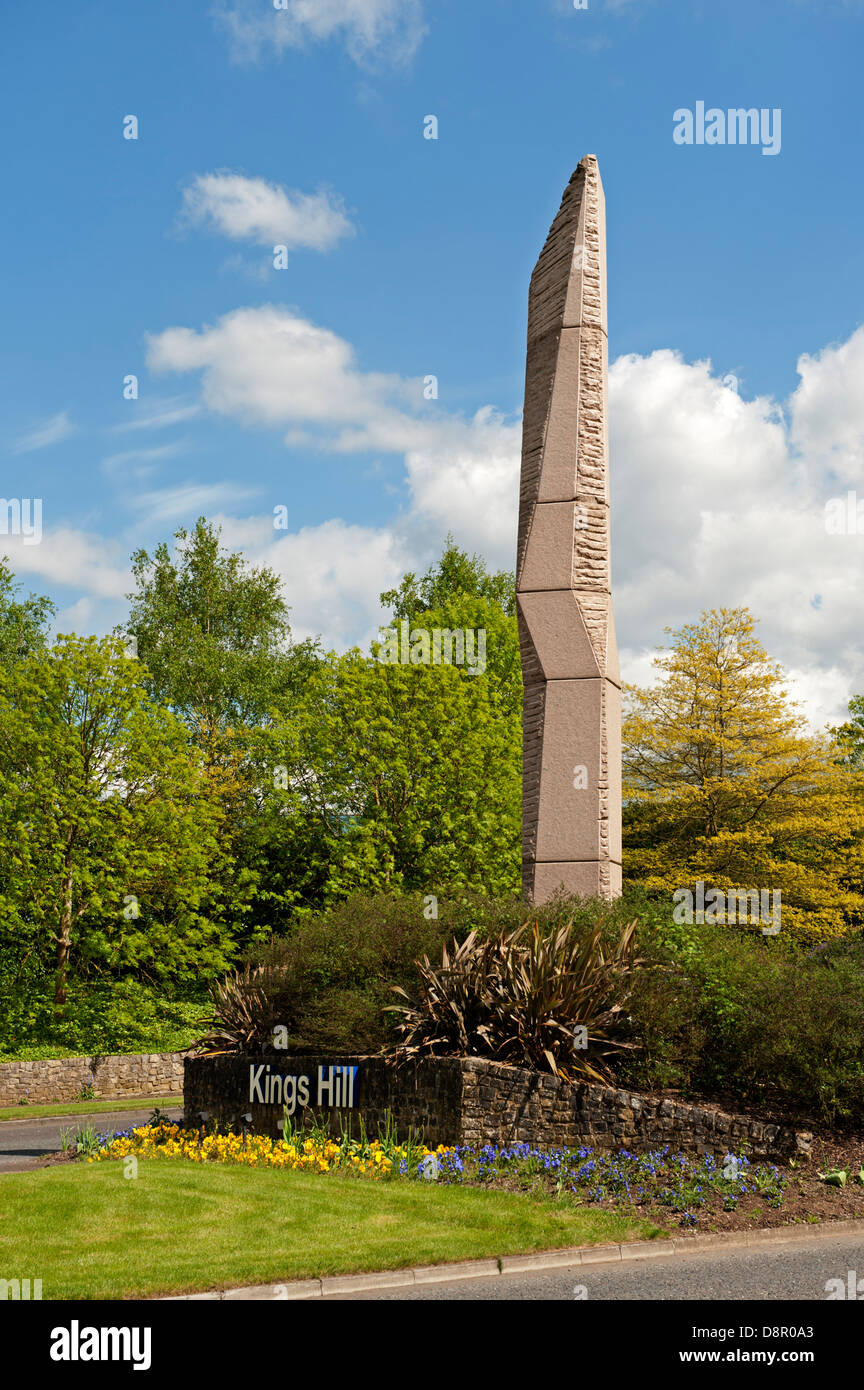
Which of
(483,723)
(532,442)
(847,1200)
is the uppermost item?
(532,442)

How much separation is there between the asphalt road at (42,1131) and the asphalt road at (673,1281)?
758cm

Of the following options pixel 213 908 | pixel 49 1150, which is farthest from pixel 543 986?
pixel 213 908

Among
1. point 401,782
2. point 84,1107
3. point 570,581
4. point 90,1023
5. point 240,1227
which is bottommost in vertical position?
point 84,1107

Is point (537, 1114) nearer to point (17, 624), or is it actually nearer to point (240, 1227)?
point (240, 1227)

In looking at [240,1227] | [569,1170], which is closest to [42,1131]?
[240,1227]

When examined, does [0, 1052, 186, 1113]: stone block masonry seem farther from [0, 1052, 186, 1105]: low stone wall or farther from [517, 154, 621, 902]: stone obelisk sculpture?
[517, 154, 621, 902]: stone obelisk sculpture

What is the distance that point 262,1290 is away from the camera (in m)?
7.55

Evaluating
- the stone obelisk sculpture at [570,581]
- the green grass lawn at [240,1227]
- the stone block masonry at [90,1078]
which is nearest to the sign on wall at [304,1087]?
the green grass lawn at [240,1227]

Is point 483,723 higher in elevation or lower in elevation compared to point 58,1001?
higher

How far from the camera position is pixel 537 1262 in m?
8.40

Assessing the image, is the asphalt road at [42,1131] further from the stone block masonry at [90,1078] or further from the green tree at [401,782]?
the green tree at [401,782]

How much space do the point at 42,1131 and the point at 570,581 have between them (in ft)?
43.6

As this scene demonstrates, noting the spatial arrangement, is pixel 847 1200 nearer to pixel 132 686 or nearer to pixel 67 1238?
pixel 67 1238
